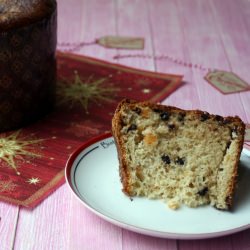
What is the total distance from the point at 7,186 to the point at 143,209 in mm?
365

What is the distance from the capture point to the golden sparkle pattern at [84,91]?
1878mm

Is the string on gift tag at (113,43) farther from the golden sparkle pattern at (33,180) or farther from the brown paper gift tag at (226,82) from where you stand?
the golden sparkle pattern at (33,180)

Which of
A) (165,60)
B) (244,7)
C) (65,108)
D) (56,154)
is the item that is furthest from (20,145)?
(244,7)

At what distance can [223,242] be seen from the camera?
1.22 m

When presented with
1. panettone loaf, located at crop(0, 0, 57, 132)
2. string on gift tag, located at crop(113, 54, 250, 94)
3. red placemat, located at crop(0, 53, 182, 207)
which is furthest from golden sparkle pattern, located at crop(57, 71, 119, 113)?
string on gift tag, located at crop(113, 54, 250, 94)

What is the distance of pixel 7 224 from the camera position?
4.22ft

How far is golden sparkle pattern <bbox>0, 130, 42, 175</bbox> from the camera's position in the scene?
5.01 feet

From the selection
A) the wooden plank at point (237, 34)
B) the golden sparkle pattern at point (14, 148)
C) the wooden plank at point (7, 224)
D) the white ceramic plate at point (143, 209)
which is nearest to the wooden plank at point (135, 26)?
the wooden plank at point (237, 34)

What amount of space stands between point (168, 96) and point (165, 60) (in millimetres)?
321

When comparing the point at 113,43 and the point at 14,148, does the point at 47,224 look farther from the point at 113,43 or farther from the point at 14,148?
the point at 113,43

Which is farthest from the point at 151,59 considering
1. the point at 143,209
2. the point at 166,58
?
the point at 143,209

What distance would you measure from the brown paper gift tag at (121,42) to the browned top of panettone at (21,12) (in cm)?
68

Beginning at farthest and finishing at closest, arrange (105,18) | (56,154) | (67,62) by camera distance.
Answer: (105,18) → (67,62) → (56,154)

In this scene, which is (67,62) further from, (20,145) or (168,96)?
(20,145)
